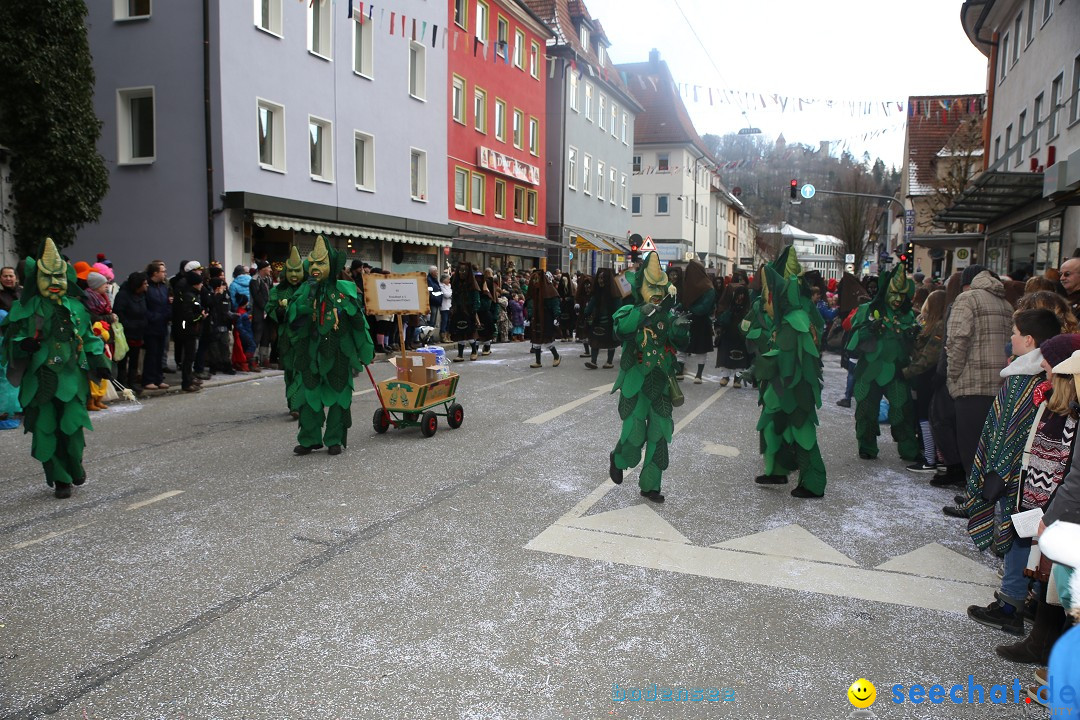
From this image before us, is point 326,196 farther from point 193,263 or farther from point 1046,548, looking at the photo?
point 1046,548

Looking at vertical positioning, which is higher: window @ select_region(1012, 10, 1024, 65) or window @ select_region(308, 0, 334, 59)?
window @ select_region(1012, 10, 1024, 65)

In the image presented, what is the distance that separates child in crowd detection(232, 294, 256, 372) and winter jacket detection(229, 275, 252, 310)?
0.09 m

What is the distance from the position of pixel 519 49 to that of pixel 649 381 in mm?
30226

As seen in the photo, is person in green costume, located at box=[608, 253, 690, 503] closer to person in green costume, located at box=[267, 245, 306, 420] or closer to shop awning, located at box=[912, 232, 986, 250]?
person in green costume, located at box=[267, 245, 306, 420]

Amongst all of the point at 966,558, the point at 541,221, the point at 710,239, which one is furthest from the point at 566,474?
the point at 710,239

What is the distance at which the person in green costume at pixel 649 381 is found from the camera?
6.41 m

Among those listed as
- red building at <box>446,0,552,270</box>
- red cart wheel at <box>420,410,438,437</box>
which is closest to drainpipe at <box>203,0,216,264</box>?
red building at <box>446,0,552,270</box>

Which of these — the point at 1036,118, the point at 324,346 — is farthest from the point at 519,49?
the point at 324,346

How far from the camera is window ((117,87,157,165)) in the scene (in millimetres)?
18906

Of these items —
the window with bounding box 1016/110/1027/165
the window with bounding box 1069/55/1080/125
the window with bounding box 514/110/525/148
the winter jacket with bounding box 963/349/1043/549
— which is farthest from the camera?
the window with bounding box 514/110/525/148

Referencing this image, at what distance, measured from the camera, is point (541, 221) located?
1464 inches

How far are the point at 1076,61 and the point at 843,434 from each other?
12608mm

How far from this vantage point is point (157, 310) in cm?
1165

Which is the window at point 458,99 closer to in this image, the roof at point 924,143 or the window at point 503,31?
the window at point 503,31
